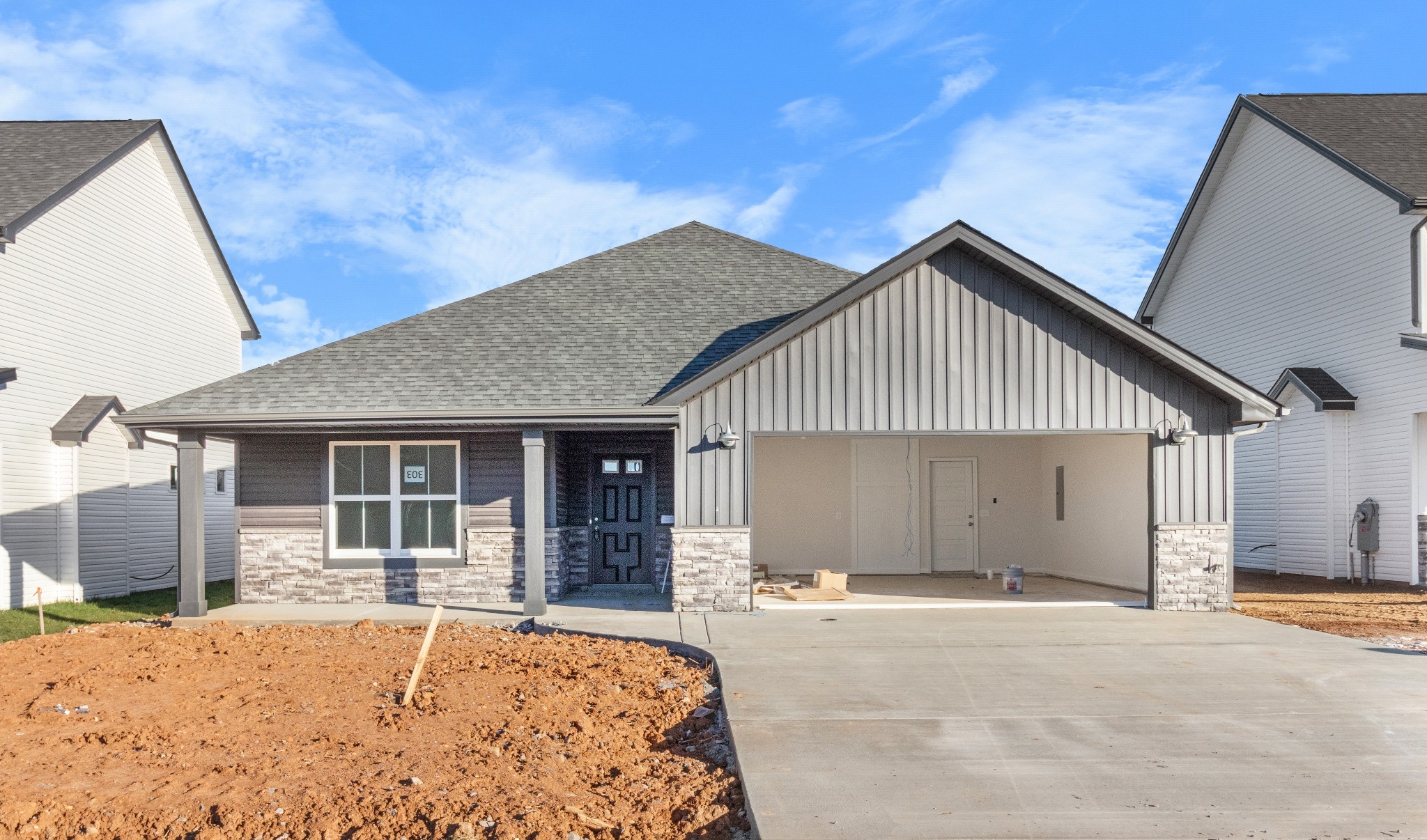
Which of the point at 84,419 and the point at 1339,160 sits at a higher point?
the point at 1339,160

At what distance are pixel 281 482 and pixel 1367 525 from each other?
1636 centimetres

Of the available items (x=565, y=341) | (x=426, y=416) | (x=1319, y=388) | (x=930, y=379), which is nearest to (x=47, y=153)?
(x=565, y=341)

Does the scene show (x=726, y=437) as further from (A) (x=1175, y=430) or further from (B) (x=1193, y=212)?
(B) (x=1193, y=212)

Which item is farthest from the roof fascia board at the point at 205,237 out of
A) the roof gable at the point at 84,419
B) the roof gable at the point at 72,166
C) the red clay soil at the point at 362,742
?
the red clay soil at the point at 362,742

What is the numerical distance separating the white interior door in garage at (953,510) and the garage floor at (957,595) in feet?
2.56

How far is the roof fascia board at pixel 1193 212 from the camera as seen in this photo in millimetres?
18995

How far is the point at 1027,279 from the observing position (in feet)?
37.8

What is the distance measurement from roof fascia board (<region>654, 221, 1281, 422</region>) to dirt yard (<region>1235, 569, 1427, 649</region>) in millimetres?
2519

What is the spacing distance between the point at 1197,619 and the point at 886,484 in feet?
20.7

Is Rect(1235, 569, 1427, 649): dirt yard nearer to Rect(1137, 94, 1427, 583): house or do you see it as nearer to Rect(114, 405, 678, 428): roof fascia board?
Rect(1137, 94, 1427, 583): house

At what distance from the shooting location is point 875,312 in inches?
459

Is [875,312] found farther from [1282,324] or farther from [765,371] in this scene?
[1282,324]

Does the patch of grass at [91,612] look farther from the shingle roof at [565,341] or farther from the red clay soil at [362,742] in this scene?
the shingle roof at [565,341]

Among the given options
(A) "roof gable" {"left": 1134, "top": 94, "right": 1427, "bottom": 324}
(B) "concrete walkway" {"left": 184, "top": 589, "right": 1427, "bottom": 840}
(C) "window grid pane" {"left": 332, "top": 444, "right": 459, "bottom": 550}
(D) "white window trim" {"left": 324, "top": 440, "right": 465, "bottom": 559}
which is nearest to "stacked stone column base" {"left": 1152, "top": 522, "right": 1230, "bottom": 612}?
(B) "concrete walkway" {"left": 184, "top": 589, "right": 1427, "bottom": 840}
